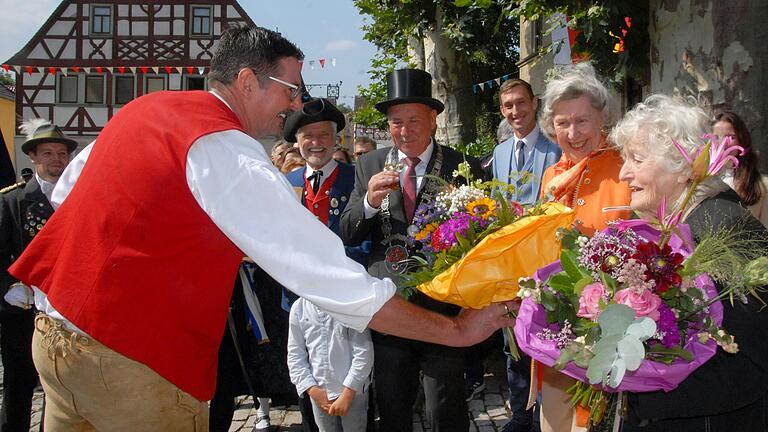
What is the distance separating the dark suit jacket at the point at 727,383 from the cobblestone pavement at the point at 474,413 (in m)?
3.15

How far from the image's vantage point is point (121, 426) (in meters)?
2.37

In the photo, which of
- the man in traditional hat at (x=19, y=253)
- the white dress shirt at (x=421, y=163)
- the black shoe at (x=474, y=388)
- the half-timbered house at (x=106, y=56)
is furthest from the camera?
the half-timbered house at (x=106, y=56)

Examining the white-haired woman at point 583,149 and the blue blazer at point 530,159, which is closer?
the white-haired woman at point 583,149

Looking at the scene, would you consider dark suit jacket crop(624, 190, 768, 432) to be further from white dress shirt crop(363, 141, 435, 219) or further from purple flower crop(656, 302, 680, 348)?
white dress shirt crop(363, 141, 435, 219)

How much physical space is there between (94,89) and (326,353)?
3087 cm

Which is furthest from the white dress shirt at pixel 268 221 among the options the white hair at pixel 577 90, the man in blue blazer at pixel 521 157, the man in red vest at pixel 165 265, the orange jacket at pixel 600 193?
the man in blue blazer at pixel 521 157

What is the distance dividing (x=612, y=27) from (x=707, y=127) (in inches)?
141

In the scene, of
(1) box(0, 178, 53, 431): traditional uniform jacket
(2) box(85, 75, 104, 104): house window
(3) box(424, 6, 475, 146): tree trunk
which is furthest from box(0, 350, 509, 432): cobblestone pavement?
(2) box(85, 75, 104, 104): house window

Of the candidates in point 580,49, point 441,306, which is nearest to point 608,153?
point 441,306

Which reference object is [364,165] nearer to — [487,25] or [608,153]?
[608,153]

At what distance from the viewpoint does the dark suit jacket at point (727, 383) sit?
218cm

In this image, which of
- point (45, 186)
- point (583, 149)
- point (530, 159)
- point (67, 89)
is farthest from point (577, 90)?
point (67, 89)

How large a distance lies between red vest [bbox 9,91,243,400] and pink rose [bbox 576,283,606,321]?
1.19m

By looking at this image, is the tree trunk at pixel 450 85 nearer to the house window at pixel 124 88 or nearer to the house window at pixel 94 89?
the house window at pixel 124 88
